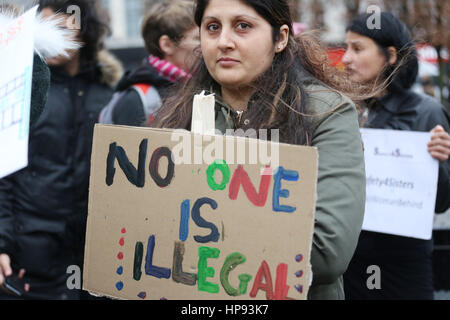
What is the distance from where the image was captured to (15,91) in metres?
1.59

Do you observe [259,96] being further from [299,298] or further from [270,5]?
[299,298]

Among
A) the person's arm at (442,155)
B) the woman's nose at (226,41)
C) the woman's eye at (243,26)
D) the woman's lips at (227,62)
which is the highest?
the woman's eye at (243,26)

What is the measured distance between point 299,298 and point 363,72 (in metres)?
1.77

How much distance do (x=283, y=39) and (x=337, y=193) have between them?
1.99 feet

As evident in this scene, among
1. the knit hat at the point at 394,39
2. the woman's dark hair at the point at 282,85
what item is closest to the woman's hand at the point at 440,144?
the knit hat at the point at 394,39

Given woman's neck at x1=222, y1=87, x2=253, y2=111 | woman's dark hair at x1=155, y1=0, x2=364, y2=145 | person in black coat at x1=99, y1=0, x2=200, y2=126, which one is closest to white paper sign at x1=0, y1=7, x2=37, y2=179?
woman's dark hair at x1=155, y1=0, x2=364, y2=145

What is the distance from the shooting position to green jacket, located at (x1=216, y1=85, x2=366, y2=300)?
1417 millimetres

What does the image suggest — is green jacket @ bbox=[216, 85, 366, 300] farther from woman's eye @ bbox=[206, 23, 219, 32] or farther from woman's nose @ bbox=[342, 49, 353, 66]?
woman's nose @ bbox=[342, 49, 353, 66]

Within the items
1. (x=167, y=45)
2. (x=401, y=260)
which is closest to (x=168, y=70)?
(x=167, y=45)

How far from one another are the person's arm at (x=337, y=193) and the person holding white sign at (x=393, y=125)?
119 cm

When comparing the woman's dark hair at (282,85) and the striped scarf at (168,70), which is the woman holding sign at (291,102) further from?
the striped scarf at (168,70)

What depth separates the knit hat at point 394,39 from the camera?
2.82 m

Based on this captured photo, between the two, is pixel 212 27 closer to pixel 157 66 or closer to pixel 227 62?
pixel 227 62
